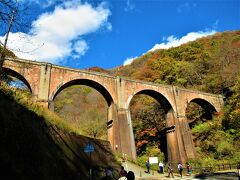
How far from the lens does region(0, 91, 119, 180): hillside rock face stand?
5690 mm

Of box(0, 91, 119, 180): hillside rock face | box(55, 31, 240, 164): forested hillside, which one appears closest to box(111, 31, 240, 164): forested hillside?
box(55, 31, 240, 164): forested hillside

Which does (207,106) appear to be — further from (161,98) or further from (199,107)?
(161,98)

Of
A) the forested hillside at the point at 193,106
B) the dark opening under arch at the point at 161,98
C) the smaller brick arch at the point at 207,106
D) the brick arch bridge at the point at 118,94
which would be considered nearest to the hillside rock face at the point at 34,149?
the forested hillside at the point at 193,106

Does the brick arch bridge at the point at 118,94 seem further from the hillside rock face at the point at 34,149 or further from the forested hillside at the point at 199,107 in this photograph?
the hillside rock face at the point at 34,149

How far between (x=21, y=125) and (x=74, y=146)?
152 inches

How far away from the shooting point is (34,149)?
6.84 meters

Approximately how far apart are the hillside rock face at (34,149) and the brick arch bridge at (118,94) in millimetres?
9652

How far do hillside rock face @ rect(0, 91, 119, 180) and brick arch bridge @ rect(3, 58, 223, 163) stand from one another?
965 centimetres

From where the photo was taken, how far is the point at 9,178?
5043 millimetres

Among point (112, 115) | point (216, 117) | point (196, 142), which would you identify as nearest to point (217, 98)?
point (216, 117)

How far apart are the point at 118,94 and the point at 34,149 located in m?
17.9

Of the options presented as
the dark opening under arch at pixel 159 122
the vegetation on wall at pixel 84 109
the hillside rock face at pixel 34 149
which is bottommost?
the hillside rock face at pixel 34 149

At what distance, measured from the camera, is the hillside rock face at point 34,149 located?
5.69 m

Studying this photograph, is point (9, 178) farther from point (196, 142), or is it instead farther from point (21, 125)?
point (196, 142)
